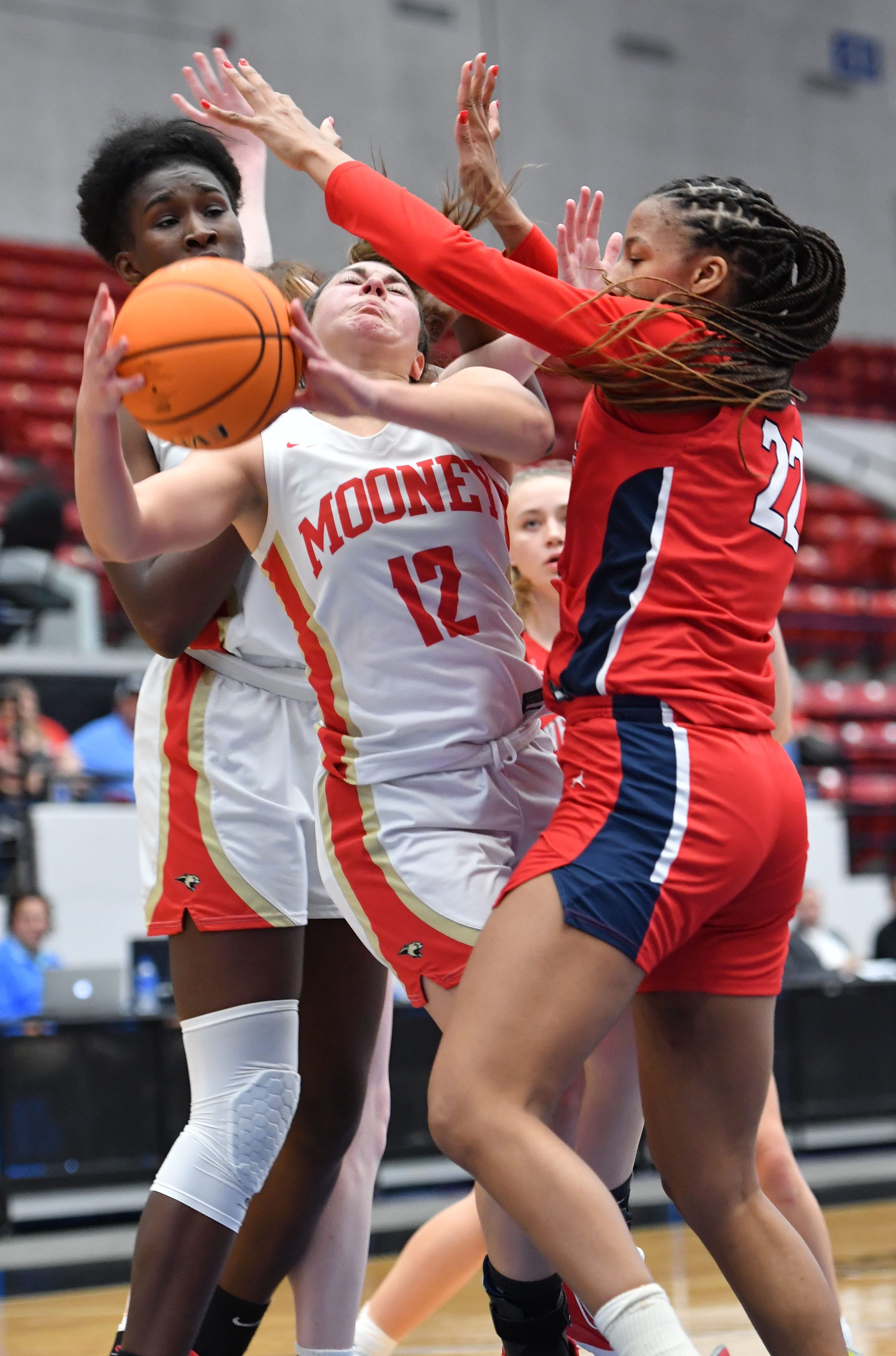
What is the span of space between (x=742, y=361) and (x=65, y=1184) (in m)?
4.79

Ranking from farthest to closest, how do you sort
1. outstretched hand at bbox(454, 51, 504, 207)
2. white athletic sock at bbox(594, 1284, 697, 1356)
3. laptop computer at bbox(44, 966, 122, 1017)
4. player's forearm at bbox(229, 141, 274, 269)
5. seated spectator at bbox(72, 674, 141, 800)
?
seated spectator at bbox(72, 674, 141, 800), laptop computer at bbox(44, 966, 122, 1017), player's forearm at bbox(229, 141, 274, 269), outstretched hand at bbox(454, 51, 504, 207), white athletic sock at bbox(594, 1284, 697, 1356)

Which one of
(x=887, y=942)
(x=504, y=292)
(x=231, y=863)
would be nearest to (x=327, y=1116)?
(x=231, y=863)

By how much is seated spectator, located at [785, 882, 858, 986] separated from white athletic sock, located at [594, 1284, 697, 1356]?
665 cm

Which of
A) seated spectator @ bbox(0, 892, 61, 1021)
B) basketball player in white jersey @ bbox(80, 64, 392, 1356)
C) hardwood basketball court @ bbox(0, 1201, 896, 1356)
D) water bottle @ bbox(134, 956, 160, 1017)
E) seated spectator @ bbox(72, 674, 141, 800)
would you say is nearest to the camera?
basketball player in white jersey @ bbox(80, 64, 392, 1356)

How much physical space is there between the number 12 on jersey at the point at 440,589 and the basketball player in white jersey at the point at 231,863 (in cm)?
43

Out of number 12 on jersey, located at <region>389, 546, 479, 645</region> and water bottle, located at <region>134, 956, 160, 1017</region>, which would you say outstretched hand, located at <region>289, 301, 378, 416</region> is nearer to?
Answer: number 12 on jersey, located at <region>389, 546, 479, 645</region>

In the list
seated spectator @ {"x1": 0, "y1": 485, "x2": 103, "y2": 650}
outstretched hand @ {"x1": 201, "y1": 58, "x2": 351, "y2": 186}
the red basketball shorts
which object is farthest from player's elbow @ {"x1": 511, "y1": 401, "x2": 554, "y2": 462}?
Answer: seated spectator @ {"x1": 0, "y1": 485, "x2": 103, "y2": 650}

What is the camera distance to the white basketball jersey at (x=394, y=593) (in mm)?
2355

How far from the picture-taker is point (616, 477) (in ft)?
7.31

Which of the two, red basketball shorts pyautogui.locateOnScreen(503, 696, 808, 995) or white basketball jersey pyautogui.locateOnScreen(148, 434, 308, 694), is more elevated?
white basketball jersey pyautogui.locateOnScreen(148, 434, 308, 694)

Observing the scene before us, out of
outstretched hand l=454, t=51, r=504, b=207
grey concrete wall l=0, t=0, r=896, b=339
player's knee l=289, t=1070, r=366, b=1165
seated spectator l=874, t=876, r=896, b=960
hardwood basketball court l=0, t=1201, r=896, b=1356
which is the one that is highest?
grey concrete wall l=0, t=0, r=896, b=339

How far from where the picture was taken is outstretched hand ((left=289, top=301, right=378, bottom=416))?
6.61 ft

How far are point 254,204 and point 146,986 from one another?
174 inches

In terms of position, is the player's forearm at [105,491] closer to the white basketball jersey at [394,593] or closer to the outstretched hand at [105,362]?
the outstretched hand at [105,362]
